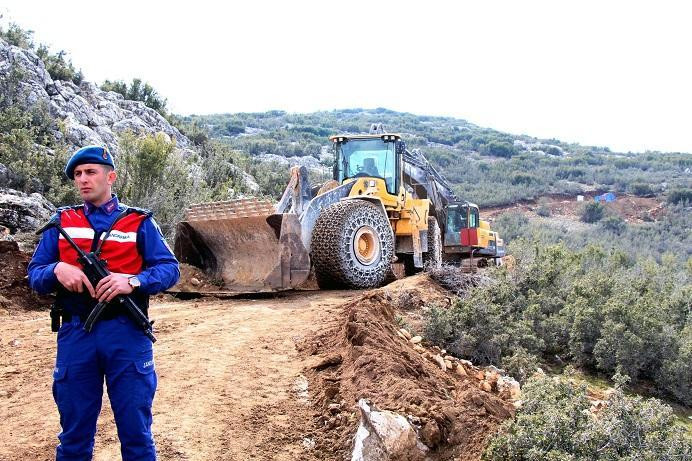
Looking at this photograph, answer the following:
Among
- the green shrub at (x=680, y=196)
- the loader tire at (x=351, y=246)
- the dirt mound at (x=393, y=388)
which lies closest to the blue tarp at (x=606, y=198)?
the green shrub at (x=680, y=196)

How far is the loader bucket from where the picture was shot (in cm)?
959

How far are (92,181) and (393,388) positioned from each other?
271 cm

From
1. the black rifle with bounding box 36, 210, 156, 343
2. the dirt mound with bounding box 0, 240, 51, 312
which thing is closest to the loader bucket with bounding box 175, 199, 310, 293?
the dirt mound with bounding box 0, 240, 51, 312

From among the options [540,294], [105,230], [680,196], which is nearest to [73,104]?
[540,294]

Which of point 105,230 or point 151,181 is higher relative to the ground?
point 151,181

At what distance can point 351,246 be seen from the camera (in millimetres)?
10336

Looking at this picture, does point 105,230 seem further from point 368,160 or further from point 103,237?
point 368,160

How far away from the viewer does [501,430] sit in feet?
14.8

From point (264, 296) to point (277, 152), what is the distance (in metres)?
37.1

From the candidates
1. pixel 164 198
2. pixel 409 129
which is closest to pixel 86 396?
pixel 164 198

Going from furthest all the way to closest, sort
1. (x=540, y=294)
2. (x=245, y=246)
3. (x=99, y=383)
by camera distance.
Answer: (x=540, y=294) → (x=245, y=246) → (x=99, y=383)

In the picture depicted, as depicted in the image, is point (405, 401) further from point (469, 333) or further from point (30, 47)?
point (30, 47)

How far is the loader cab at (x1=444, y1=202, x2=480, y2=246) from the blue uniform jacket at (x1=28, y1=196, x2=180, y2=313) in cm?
1247

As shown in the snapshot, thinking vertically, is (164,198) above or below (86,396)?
above
